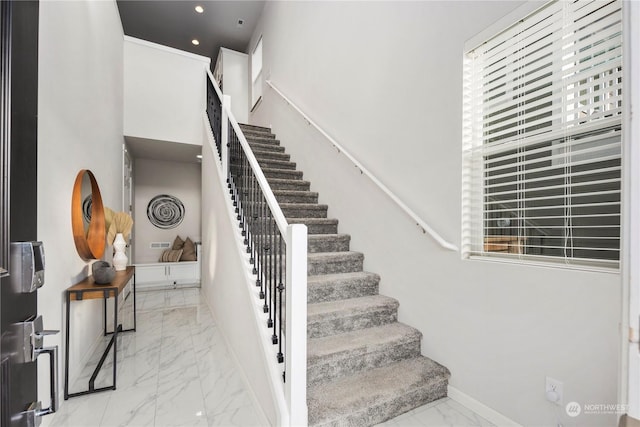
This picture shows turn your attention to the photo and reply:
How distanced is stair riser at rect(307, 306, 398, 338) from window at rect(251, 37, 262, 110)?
18.3 feet

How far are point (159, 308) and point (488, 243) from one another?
437cm

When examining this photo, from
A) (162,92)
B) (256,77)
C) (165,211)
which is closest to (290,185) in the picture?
(162,92)

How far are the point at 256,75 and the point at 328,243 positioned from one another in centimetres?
534

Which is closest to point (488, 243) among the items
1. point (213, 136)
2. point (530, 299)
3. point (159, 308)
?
point (530, 299)

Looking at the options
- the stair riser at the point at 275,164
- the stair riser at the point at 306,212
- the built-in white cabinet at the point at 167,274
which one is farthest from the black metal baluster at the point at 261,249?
the built-in white cabinet at the point at 167,274

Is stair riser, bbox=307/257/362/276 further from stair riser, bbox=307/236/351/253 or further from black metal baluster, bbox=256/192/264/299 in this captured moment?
black metal baluster, bbox=256/192/264/299

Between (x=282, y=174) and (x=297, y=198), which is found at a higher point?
(x=282, y=174)

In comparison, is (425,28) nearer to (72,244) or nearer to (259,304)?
(259,304)

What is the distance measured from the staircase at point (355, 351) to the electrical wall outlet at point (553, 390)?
627 mm

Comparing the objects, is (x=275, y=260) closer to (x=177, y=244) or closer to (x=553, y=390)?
(x=553, y=390)

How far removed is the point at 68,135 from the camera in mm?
2309

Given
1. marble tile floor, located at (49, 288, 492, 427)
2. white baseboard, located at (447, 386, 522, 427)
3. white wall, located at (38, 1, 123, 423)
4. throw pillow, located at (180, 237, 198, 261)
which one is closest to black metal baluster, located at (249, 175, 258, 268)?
marble tile floor, located at (49, 288, 492, 427)

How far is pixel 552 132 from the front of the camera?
5.43 feet

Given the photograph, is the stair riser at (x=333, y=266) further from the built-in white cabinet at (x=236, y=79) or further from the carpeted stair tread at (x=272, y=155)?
the built-in white cabinet at (x=236, y=79)
